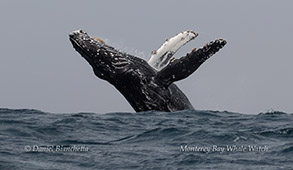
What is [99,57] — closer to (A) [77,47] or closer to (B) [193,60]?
(A) [77,47]

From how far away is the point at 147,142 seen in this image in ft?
39.3

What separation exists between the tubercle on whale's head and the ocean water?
54.2 inches

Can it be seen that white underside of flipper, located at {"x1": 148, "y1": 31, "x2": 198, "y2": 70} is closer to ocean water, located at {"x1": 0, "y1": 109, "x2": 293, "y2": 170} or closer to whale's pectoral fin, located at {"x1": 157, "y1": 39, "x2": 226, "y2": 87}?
whale's pectoral fin, located at {"x1": 157, "y1": 39, "x2": 226, "y2": 87}

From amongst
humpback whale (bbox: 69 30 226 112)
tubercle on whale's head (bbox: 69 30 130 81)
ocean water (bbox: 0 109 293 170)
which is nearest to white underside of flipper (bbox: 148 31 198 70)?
humpback whale (bbox: 69 30 226 112)

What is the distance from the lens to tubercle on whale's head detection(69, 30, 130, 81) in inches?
625

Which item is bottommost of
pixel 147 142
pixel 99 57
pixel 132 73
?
pixel 147 142

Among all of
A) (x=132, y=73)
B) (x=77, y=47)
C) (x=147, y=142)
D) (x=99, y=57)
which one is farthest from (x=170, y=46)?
(x=147, y=142)

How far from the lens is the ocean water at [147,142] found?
391 inches

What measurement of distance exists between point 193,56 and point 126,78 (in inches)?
80.5

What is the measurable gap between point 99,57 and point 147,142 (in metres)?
4.58

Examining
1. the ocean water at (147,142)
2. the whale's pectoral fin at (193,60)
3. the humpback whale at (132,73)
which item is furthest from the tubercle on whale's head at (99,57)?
the whale's pectoral fin at (193,60)

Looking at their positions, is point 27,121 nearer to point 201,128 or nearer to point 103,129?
point 103,129

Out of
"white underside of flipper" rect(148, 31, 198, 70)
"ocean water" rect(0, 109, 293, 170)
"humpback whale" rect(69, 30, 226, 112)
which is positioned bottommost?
"ocean water" rect(0, 109, 293, 170)

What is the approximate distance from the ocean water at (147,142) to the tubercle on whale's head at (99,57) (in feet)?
4.52
